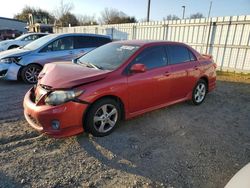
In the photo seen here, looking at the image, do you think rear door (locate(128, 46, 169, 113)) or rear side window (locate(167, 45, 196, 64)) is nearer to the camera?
rear door (locate(128, 46, 169, 113))

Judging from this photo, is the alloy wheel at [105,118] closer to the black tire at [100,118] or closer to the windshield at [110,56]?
the black tire at [100,118]

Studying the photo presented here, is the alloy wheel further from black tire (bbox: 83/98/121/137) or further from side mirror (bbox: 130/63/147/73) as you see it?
side mirror (bbox: 130/63/147/73)

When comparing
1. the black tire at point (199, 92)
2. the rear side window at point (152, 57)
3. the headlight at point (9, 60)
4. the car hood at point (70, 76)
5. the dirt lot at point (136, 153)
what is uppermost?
the rear side window at point (152, 57)

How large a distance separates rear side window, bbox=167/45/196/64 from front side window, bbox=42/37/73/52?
431cm

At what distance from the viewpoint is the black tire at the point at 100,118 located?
3.46 meters

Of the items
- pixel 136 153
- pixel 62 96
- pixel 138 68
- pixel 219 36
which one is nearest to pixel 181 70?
pixel 138 68

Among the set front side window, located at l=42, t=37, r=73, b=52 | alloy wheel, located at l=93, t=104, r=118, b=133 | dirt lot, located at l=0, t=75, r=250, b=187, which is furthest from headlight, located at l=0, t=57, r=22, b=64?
alloy wheel, located at l=93, t=104, r=118, b=133

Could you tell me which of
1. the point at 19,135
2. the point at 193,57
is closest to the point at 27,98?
the point at 19,135

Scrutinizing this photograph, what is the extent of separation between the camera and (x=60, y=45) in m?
7.61

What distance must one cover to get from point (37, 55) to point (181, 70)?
15.5 feet

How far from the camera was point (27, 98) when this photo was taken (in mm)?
3779

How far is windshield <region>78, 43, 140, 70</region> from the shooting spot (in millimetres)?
3990

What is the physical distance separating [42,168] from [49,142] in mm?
671

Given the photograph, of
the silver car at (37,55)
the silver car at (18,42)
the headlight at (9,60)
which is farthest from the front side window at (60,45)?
the silver car at (18,42)
